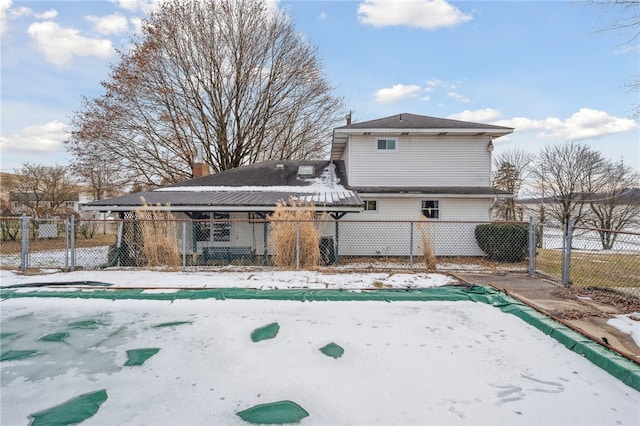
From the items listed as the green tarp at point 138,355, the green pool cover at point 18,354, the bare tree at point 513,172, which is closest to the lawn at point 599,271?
the green tarp at point 138,355

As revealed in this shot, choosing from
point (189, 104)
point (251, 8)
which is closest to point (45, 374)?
point (189, 104)

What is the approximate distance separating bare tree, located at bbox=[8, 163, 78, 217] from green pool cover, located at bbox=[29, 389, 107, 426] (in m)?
25.0

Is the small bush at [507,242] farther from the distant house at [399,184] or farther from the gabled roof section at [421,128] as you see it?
the gabled roof section at [421,128]

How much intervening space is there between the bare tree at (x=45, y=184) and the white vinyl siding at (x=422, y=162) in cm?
2098

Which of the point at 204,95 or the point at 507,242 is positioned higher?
the point at 204,95

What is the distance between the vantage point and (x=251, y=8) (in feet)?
55.7

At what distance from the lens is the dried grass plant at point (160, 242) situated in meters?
8.10

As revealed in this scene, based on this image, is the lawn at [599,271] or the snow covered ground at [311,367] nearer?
the snow covered ground at [311,367]

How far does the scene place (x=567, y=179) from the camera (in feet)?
66.5

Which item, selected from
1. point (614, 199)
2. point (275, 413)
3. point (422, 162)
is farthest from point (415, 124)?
point (614, 199)

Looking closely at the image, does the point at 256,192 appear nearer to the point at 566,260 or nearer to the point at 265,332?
the point at 265,332

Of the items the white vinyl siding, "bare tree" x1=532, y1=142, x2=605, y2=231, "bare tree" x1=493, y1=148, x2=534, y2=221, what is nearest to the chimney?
the white vinyl siding

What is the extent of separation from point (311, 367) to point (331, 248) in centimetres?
669

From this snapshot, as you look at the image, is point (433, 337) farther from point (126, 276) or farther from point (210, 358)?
point (126, 276)
